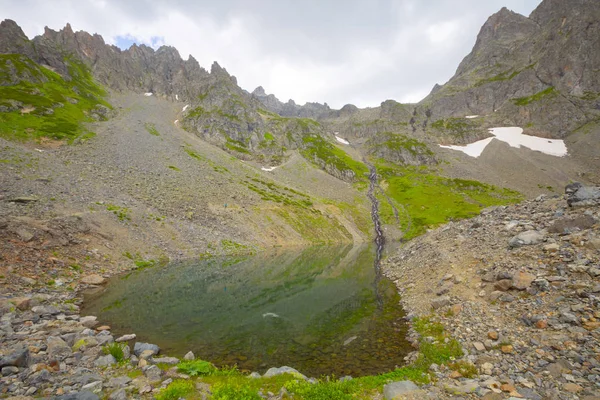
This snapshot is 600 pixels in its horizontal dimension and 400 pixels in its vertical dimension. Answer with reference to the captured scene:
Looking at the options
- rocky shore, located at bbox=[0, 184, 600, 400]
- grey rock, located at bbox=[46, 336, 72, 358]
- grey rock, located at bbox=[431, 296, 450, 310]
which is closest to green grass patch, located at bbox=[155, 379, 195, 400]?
rocky shore, located at bbox=[0, 184, 600, 400]

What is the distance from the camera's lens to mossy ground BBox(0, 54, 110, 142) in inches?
3314

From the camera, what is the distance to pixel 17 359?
1131cm

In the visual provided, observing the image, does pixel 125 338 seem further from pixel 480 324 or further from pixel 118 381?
pixel 480 324

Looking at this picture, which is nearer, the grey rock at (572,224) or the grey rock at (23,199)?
the grey rock at (572,224)

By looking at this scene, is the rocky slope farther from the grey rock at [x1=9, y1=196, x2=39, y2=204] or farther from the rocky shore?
the grey rock at [x1=9, y1=196, x2=39, y2=204]

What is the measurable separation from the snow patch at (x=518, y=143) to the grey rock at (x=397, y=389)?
202m

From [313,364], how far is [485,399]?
336 inches

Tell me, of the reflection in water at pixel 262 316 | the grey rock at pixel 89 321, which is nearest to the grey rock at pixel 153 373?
the reflection in water at pixel 262 316

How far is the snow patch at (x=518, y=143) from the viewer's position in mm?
158750

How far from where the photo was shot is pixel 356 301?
90.7ft

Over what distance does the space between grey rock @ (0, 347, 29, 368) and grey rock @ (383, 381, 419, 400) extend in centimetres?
1519

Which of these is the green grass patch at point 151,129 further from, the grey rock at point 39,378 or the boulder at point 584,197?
the boulder at point 584,197

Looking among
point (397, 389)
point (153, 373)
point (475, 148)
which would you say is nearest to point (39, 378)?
point (153, 373)

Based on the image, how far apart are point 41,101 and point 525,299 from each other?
160 m
